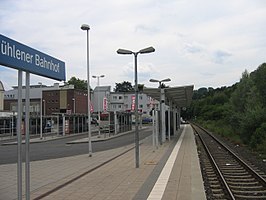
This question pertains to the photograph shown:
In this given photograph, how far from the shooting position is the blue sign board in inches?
194

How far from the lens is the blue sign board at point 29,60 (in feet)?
16.1

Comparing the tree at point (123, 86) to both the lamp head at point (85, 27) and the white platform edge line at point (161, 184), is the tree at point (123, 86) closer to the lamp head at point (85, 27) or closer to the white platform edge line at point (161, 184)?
the lamp head at point (85, 27)

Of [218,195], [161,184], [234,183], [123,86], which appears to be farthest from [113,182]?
[123,86]

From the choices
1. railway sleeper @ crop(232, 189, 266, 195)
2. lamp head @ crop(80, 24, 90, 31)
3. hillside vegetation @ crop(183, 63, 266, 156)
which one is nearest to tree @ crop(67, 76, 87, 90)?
hillside vegetation @ crop(183, 63, 266, 156)

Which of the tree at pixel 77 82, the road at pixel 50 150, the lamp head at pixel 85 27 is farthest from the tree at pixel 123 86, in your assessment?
the lamp head at pixel 85 27

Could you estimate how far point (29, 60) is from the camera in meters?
5.53

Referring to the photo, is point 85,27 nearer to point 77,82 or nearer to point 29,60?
point 29,60

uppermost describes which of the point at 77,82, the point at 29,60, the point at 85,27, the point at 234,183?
the point at 77,82

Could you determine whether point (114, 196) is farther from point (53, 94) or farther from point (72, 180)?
point (53, 94)

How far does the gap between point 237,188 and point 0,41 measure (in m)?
8.41

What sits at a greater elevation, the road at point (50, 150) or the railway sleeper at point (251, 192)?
the road at point (50, 150)

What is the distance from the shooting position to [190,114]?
14500 cm

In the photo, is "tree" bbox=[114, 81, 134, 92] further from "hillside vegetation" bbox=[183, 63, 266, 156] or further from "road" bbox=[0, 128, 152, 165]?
"road" bbox=[0, 128, 152, 165]

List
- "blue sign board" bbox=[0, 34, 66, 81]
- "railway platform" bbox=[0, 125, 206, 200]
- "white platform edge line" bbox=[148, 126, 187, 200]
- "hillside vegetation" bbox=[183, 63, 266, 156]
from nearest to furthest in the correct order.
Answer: "blue sign board" bbox=[0, 34, 66, 81], "white platform edge line" bbox=[148, 126, 187, 200], "railway platform" bbox=[0, 125, 206, 200], "hillside vegetation" bbox=[183, 63, 266, 156]
